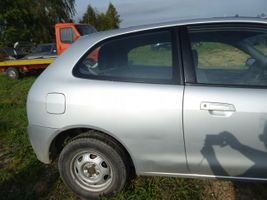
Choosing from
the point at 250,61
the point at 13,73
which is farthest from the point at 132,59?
the point at 13,73

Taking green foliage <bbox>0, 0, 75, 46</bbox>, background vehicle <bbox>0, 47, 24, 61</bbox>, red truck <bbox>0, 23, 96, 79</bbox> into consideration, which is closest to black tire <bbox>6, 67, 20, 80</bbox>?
red truck <bbox>0, 23, 96, 79</bbox>

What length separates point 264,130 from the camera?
8.75ft

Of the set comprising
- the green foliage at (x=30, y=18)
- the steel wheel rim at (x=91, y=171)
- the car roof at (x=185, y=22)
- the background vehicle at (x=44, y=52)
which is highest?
the car roof at (x=185, y=22)

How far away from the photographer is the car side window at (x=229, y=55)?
282cm

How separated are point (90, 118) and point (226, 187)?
1.55 metres

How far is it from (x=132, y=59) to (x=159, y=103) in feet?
1.64

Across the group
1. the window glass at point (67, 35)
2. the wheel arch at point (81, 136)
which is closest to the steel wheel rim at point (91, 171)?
the wheel arch at point (81, 136)

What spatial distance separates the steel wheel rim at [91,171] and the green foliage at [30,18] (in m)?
27.6

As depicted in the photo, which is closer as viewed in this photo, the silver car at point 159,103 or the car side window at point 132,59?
the silver car at point 159,103

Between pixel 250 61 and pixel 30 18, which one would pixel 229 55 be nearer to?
pixel 250 61

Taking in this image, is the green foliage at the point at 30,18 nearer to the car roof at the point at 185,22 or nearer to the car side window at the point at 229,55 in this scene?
the car roof at the point at 185,22

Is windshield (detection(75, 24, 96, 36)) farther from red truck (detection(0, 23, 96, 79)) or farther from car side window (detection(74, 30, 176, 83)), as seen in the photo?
car side window (detection(74, 30, 176, 83))

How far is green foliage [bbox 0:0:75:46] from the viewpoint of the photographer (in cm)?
3005

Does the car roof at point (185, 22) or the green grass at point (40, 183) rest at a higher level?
the car roof at point (185, 22)
